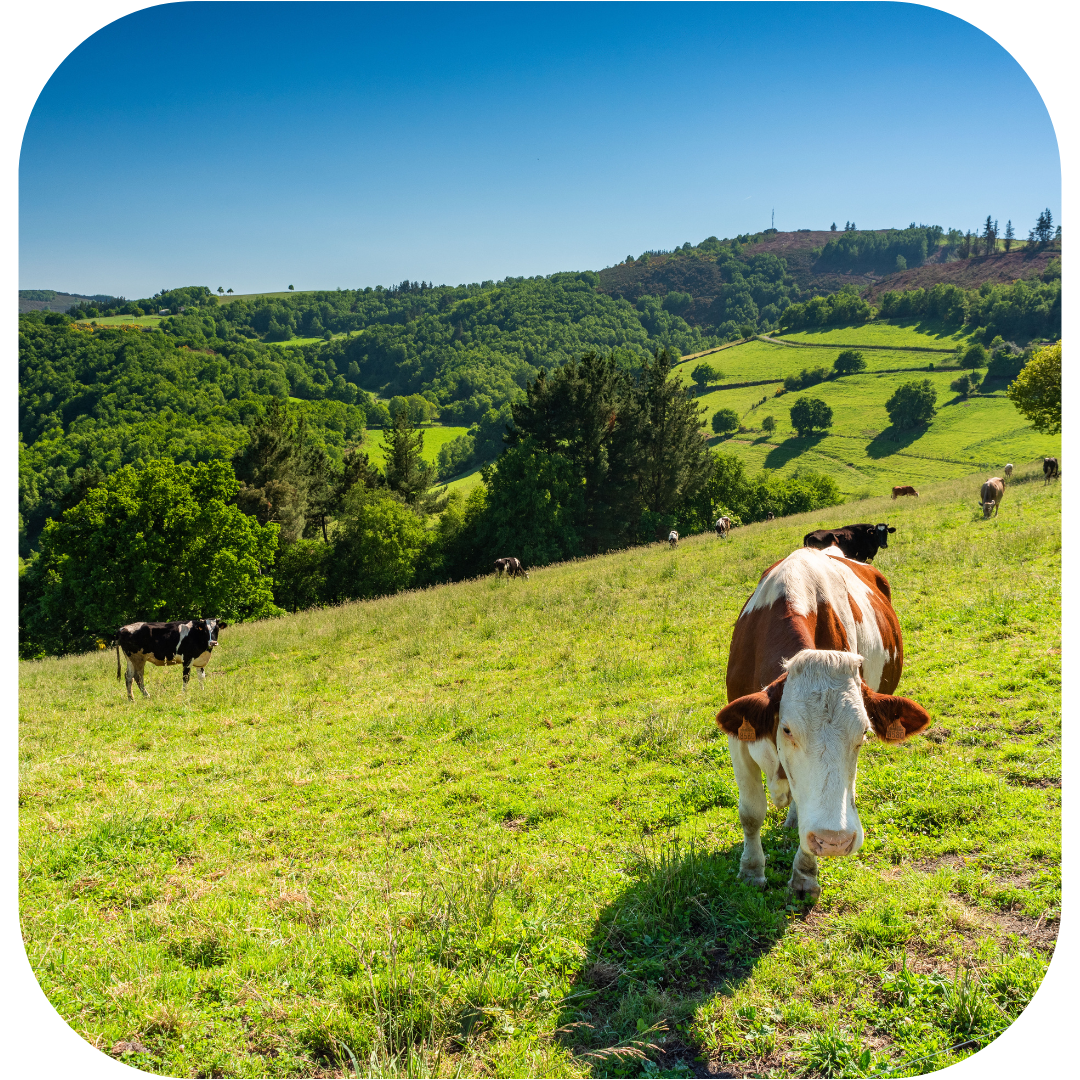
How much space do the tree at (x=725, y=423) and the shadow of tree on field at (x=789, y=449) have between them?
8.83 m

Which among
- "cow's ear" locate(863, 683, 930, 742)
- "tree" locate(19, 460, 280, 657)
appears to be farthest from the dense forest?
"cow's ear" locate(863, 683, 930, 742)

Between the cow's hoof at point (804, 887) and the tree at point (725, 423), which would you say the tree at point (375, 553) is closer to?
the cow's hoof at point (804, 887)

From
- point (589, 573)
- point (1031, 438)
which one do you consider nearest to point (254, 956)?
point (589, 573)

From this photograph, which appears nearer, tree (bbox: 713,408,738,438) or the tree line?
the tree line

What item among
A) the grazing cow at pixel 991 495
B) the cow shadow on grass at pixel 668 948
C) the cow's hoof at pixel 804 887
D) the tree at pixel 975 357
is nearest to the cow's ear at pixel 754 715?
the cow's hoof at pixel 804 887

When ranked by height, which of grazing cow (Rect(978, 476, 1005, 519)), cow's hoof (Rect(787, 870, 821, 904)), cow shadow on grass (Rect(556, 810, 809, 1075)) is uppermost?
grazing cow (Rect(978, 476, 1005, 519))

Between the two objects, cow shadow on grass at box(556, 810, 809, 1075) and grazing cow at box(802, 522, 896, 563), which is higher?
grazing cow at box(802, 522, 896, 563)

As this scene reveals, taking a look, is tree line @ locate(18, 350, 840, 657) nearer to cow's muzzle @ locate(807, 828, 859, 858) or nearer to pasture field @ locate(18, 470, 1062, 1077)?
pasture field @ locate(18, 470, 1062, 1077)

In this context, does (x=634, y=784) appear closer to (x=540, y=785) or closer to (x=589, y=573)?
(x=540, y=785)

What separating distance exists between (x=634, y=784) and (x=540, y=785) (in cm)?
111

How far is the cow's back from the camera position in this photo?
4.74 metres

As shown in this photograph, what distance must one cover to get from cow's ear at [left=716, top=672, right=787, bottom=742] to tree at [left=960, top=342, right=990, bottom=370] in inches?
4429

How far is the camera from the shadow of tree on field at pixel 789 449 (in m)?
78.9

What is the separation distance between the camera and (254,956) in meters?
4.07
